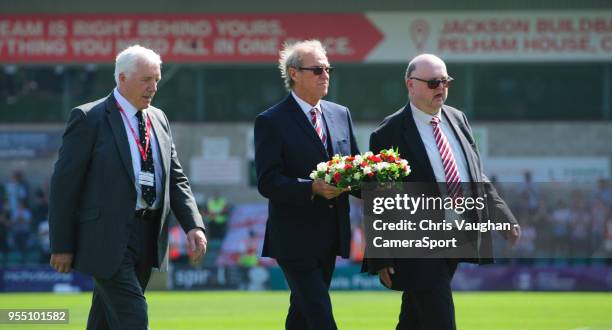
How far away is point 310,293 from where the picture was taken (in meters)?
7.91

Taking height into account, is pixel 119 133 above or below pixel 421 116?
below

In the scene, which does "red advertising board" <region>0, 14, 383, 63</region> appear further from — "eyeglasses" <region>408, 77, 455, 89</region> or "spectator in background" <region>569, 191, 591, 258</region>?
"eyeglasses" <region>408, 77, 455, 89</region>

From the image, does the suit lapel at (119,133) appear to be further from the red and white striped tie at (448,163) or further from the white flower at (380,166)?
the red and white striped tie at (448,163)

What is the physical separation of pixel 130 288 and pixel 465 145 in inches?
98.4

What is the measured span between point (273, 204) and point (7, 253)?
22159mm

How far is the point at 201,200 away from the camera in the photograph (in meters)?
30.6

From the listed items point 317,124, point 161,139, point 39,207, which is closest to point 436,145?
point 317,124

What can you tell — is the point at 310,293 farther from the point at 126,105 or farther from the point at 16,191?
the point at 16,191

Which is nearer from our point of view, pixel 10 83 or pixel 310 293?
pixel 310 293

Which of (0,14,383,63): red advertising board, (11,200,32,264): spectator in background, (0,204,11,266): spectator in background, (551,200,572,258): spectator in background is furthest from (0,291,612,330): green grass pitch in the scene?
(0,14,383,63): red advertising board

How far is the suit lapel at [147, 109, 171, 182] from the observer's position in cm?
791

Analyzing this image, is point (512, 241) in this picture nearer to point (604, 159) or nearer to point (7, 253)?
point (7, 253)

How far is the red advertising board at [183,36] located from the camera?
33.5 metres

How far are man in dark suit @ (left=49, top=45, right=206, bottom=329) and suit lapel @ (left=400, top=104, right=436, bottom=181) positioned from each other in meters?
1.54
